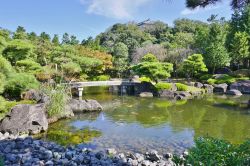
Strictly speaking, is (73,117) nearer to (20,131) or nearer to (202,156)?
(20,131)

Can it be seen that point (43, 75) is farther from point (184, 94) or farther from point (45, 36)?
point (45, 36)

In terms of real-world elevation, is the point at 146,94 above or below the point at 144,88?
below

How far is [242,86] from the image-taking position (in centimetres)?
2631

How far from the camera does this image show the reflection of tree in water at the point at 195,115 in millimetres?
12953

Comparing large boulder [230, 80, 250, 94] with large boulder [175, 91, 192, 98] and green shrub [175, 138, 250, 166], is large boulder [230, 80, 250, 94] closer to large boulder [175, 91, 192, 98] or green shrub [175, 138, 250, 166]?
large boulder [175, 91, 192, 98]

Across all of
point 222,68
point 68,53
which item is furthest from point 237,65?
point 68,53

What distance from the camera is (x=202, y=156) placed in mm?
3781

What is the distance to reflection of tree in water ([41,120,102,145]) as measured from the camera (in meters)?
11.1

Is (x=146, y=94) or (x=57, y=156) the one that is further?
(x=146, y=94)

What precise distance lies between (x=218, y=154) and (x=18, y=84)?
1241 centimetres

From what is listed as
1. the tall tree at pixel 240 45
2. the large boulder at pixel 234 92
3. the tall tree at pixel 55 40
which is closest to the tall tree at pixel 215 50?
the tall tree at pixel 240 45

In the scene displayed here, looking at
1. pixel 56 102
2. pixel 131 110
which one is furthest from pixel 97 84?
pixel 56 102

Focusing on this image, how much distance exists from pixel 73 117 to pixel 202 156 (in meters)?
12.2

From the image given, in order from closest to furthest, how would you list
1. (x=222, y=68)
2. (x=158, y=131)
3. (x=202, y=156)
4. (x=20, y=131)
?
(x=202, y=156)
(x=20, y=131)
(x=158, y=131)
(x=222, y=68)
